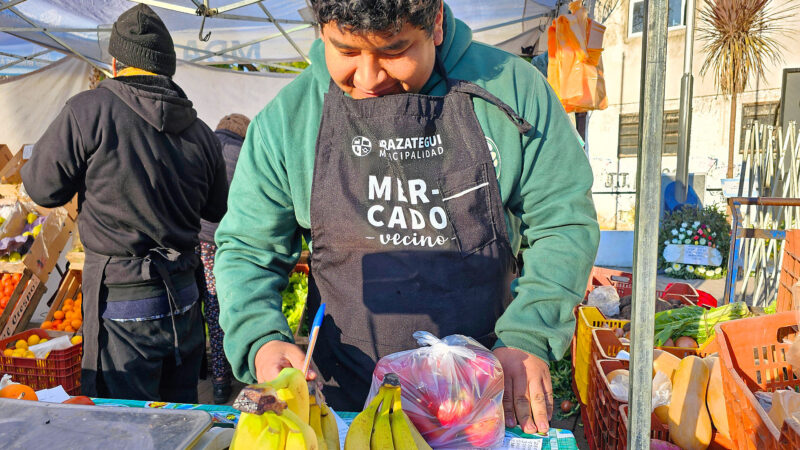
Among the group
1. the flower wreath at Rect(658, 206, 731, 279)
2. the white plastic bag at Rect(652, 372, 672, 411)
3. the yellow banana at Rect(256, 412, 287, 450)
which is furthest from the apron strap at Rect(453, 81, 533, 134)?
the flower wreath at Rect(658, 206, 731, 279)

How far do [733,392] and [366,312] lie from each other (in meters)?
1.00

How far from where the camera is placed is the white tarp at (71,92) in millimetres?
8375

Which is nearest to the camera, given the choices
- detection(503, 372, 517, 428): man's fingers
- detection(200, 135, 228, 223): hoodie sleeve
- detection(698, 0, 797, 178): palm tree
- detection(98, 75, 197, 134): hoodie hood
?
detection(503, 372, 517, 428): man's fingers

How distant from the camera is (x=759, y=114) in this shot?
42.3 feet

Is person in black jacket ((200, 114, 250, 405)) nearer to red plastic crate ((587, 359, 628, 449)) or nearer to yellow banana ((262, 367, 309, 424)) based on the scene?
red plastic crate ((587, 359, 628, 449))

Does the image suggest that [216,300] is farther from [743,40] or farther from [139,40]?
[743,40]

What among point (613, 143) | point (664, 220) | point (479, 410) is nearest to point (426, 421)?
point (479, 410)

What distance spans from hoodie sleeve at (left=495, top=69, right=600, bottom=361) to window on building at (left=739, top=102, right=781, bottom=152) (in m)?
13.5

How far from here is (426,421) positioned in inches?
48.9

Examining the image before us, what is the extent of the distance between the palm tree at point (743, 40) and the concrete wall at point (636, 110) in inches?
7.8

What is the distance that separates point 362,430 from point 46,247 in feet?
14.8

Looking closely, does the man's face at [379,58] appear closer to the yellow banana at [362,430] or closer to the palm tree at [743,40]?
the yellow banana at [362,430]

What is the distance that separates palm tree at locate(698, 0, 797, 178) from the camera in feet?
40.6

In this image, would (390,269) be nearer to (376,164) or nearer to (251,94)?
(376,164)
